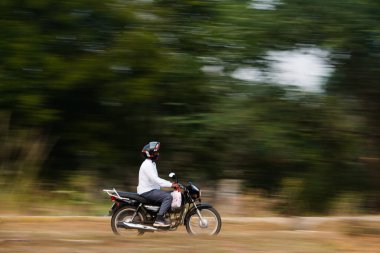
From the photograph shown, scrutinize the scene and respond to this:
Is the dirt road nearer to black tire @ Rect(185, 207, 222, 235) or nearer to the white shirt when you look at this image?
black tire @ Rect(185, 207, 222, 235)

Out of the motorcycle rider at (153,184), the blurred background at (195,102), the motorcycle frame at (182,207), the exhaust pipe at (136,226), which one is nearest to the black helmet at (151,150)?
the motorcycle rider at (153,184)

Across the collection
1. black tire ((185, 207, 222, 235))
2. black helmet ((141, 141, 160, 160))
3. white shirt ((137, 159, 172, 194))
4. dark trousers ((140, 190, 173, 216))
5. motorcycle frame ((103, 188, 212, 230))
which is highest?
black helmet ((141, 141, 160, 160))

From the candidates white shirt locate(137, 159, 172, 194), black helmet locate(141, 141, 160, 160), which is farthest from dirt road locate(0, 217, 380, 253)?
black helmet locate(141, 141, 160, 160)

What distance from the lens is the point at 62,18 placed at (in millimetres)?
15766

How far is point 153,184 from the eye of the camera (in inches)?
443

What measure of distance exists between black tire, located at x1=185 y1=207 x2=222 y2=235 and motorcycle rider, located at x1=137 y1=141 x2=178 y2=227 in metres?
0.42

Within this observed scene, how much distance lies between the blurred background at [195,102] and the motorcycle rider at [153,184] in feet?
13.5

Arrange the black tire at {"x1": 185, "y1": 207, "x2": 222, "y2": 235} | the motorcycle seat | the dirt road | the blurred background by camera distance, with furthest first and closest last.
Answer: the blurred background, the black tire at {"x1": 185, "y1": 207, "x2": 222, "y2": 235}, the motorcycle seat, the dirt road

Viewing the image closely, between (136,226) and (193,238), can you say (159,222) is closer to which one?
(136,226)

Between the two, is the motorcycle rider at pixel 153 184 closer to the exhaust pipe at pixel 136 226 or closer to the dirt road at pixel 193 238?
the exhaust pipe at pixel 136 226

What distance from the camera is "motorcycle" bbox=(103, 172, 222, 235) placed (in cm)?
1121

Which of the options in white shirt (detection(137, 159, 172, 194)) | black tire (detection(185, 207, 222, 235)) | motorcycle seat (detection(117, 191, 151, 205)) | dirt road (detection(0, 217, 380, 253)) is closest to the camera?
dirt road (detection(0, 217, 380, 253))

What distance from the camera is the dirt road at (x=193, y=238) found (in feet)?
28.8

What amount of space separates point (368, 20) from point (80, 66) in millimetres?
6495
